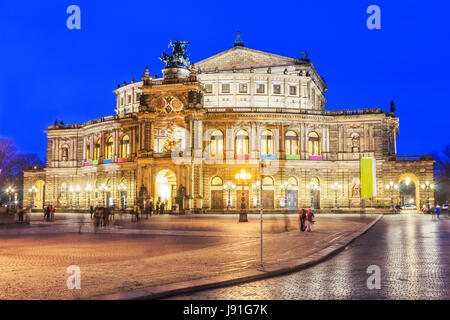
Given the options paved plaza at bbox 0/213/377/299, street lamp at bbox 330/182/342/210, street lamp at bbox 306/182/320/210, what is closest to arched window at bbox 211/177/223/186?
street lamp at bbox 306/182/320/210

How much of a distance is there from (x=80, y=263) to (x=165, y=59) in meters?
57.2

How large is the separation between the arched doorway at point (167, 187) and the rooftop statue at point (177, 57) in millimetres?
15951

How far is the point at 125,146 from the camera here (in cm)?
6869

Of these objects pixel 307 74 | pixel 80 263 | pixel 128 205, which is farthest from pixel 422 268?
pixel 307 74

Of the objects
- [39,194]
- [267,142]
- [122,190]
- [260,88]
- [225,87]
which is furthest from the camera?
[39,194]

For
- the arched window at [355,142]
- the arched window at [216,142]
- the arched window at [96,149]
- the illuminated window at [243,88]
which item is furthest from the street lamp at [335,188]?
the arched window at [96,149]

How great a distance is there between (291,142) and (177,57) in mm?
20804

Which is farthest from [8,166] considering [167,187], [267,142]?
[267,142]

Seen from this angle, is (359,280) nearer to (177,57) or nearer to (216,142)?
(216,142)

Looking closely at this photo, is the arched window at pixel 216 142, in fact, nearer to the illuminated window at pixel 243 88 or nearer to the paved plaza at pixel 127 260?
the illuminated window at pixel 243 88

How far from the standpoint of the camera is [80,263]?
1353 cm

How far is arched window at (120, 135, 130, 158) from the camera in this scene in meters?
68.1

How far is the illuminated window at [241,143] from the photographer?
6438cm
